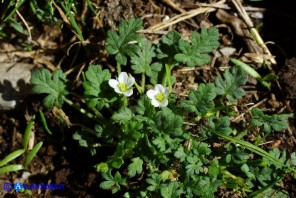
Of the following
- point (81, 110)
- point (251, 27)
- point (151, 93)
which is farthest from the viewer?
point (251, 27)

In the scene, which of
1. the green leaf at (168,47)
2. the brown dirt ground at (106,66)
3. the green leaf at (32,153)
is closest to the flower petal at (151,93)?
the green leaf at (168,47)

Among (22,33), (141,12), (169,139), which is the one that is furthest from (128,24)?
(22,33)

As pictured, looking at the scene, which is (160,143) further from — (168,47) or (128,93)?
(168,47)

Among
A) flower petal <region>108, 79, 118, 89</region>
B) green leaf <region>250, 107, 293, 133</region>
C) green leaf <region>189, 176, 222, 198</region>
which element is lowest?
green leaf <region>189, 176, 222, 198</region>

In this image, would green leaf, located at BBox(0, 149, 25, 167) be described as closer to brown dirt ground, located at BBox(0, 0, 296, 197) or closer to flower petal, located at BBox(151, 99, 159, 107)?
brown dirt ground, located at BBox(0, 0, 296, 197)

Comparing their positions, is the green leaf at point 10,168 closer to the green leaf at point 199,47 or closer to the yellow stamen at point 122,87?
the yellow stamen at point 122,87

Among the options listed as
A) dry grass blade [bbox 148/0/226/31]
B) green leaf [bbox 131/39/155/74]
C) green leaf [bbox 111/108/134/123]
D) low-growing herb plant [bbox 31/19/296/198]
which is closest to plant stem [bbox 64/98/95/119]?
low-growing herb plant [bbox 31/19/296/198]

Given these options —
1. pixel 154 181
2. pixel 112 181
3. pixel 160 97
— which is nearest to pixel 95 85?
pixel 160 97
